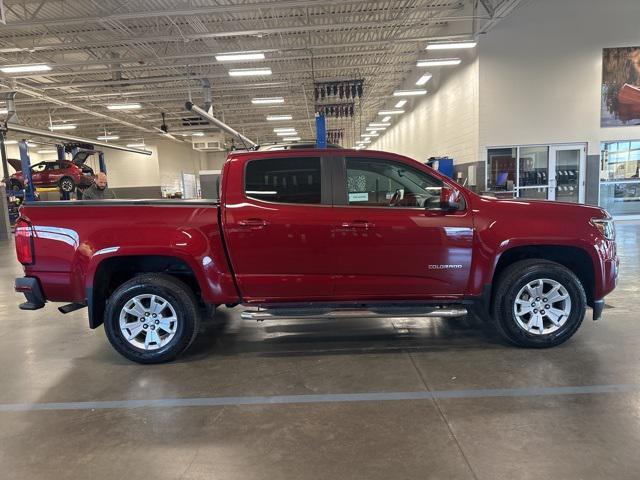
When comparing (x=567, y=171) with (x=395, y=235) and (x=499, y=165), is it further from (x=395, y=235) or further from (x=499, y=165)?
(x=395, y=235)

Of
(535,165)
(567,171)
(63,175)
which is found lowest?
(567,171)

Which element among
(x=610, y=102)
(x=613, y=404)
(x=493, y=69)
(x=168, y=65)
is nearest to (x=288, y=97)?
(x=168, y=65)

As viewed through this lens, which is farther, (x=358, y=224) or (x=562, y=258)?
(x=562, y=258)

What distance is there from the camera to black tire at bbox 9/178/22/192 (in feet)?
66.4

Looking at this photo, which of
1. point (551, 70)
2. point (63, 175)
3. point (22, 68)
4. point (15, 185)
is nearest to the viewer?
point (22, 68)

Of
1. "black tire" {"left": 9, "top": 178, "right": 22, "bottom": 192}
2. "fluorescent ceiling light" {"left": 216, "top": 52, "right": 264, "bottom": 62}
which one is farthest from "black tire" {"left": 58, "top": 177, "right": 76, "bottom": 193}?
"fluorescent ceiling light" {"left": 216, "top": 52, "right": 264, "bottom": 62}

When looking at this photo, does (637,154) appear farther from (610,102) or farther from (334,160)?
(334,160)

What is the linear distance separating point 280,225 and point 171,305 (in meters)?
1.20

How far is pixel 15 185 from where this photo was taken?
20438 mm

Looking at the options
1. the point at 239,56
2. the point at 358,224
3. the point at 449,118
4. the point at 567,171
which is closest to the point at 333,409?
the point at 358,224

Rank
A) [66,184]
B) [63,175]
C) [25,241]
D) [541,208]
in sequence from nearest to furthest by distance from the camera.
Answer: [25,241] → [541,208] → [63,175] → [66,184]

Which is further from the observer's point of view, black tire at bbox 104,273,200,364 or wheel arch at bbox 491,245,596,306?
wheel arch at bbox 491,245,596,306

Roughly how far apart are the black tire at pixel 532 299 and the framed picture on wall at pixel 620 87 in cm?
1131

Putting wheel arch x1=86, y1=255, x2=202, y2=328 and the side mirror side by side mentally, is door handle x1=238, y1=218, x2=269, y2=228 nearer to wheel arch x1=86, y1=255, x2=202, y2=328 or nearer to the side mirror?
wheel arch x1=86, y1=255, x2=202, y2=328
